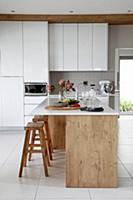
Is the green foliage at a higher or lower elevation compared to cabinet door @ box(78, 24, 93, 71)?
lower

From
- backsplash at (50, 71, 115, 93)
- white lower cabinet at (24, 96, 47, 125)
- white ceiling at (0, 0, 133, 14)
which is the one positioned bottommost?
white lower cabinet at (24, 96, 47, 125)

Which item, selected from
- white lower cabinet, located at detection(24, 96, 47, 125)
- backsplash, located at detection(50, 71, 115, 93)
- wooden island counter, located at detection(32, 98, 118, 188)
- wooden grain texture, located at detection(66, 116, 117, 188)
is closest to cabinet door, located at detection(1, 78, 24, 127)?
white lower cabinet, located at detection(24, 96, 47, 125)

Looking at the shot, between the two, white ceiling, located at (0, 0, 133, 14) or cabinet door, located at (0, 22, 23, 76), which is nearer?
white ceiling, located at (0, 0, 133, 14)

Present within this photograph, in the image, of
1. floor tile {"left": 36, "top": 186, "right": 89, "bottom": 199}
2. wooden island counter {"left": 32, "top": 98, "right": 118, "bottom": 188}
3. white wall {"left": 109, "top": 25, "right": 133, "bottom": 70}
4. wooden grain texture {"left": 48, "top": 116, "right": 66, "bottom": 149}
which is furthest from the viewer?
white wall {"left": 109, "top": 25, "right": 133, "bottom": 70}

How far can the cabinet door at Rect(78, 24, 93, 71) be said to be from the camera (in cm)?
722

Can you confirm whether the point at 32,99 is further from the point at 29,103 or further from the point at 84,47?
the point at 84,47

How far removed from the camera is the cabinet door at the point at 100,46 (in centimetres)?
720

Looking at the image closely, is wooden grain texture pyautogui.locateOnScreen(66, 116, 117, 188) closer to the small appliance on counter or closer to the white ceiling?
the white ceiling

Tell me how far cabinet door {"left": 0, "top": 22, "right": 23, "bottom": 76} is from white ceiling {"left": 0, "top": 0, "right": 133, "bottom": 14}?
20.1 inches

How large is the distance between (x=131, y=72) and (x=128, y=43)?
3.42 ft

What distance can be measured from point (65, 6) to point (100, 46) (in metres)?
1.64

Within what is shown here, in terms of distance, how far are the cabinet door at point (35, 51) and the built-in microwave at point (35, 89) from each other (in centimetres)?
10

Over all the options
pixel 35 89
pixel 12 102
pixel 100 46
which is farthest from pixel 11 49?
pixel 100 46

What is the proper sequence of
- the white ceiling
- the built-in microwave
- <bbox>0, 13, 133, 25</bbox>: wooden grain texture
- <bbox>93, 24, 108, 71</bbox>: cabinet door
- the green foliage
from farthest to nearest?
1. the green foliage
2. <bbox>93, 24, 108, 71</bbox>: cabinet door
3. the built-in microwave
4. <bbox>0, 13, 133, 25</bbox>: wooden grain texture
5. the white ceiling
